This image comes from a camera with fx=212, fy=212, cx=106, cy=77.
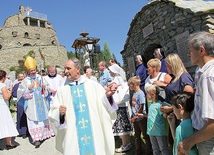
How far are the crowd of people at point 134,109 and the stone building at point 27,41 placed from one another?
1195 inches

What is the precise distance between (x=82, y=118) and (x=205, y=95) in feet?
6.57

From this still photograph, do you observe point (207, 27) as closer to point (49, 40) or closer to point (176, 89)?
point (176, 89)

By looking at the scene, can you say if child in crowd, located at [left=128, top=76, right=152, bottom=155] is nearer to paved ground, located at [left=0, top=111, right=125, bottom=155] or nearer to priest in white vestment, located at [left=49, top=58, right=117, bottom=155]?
priest in white vestment, located at [left=49, top=58, right=117, bottom=155]

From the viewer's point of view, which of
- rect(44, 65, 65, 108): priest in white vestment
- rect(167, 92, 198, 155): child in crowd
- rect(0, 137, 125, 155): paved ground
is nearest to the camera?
rect(167, 92, 198, 155): child in crowd

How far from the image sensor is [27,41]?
46031 millimetres

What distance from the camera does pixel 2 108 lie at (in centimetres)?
553

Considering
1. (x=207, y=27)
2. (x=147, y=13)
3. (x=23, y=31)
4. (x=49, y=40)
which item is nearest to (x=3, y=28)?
(x=23, y=31)

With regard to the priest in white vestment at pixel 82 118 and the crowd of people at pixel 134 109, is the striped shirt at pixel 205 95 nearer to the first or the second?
the crowd of people at pixel 134 109

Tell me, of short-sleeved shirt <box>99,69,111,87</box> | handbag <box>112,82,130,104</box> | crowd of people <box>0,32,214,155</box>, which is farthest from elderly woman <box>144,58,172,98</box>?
short-sleeved shirt <box>99,69,111,87</box>

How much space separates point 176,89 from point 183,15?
334 centimetres

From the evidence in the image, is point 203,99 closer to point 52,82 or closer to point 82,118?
point 82,118

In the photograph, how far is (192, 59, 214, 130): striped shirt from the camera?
5.27ft

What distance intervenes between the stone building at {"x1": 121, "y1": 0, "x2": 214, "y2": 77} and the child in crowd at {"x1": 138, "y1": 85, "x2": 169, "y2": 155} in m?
2.32

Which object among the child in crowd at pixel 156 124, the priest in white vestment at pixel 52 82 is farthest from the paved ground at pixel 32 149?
the child in crowd at pixel 156 124
